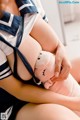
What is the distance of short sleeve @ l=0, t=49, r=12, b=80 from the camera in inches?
29.5

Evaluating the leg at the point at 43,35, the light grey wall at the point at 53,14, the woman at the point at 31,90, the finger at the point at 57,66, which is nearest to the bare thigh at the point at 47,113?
the woman at the point at 31,90

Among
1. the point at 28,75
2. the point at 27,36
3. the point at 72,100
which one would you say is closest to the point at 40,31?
the point at 27,36

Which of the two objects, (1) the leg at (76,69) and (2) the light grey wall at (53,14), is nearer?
(1) the leg at (76,69)

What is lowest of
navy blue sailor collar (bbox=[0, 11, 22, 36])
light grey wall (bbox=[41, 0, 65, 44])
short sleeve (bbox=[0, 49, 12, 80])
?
light grey wall (bbox=[41, 0, 65, 44])

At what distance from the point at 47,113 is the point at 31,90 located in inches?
4.5

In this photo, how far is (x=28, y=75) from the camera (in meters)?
0.79

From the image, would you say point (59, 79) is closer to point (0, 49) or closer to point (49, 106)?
point (49, 106)

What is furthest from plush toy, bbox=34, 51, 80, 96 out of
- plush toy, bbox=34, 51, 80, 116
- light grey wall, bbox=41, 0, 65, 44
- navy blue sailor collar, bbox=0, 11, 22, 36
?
light grey wall, bbox=41, 0, 65, 44

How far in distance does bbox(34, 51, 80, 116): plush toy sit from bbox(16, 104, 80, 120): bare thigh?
9 cm

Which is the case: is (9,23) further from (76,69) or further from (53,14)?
(53,14)

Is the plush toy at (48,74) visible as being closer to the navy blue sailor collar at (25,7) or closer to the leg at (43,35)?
the leg at (43,35)

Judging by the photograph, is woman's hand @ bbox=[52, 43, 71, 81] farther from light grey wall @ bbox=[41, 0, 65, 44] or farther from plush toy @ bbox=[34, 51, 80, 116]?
light grey wall @ bbox=[41, 0, 65, 44]

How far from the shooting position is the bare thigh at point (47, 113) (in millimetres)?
708

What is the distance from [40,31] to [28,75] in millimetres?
175
